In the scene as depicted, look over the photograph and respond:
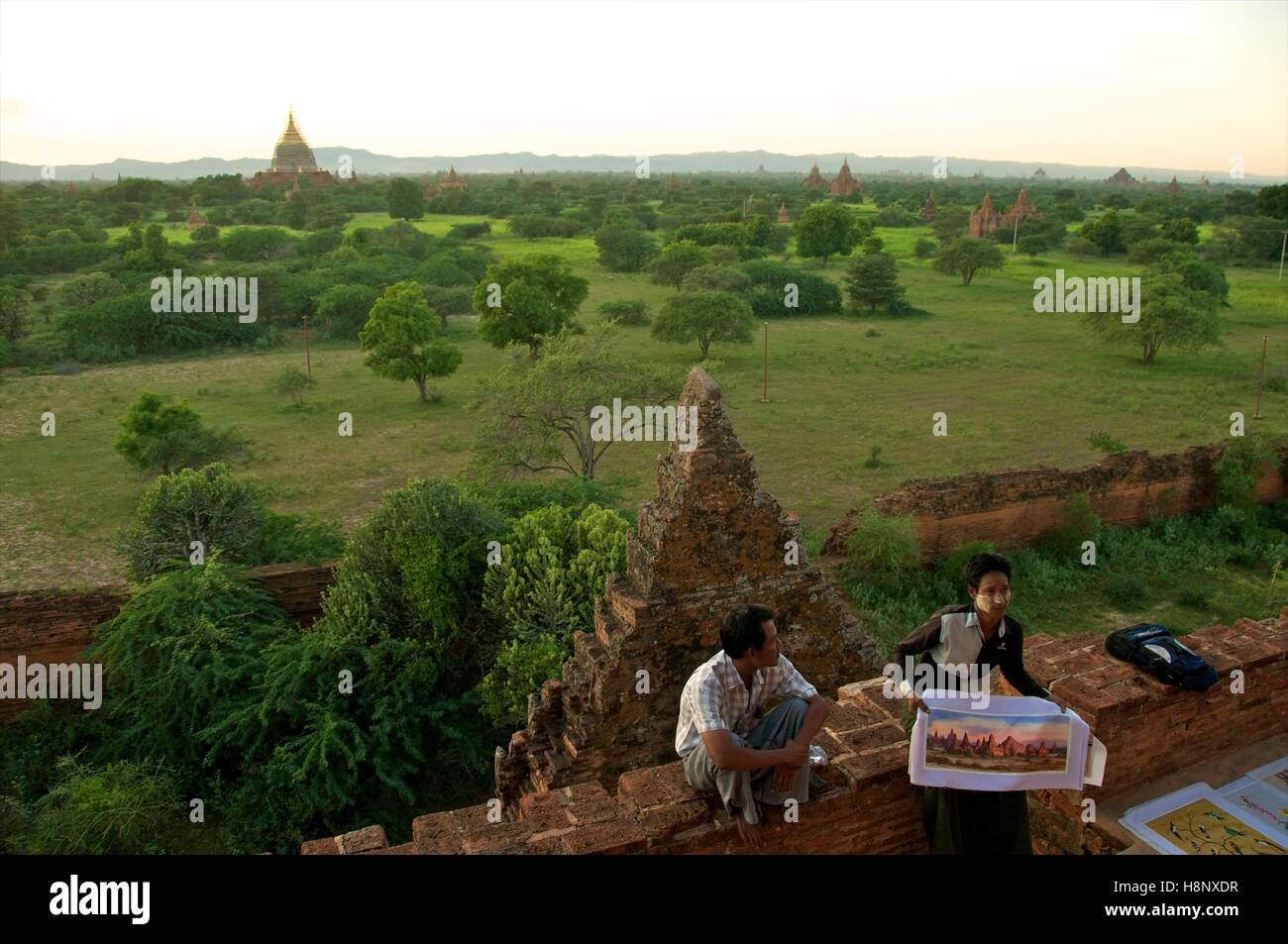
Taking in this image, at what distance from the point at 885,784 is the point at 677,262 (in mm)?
40461

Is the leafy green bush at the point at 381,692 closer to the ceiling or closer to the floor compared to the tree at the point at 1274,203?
closer to the floor

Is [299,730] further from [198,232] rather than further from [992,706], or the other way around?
[198,232]

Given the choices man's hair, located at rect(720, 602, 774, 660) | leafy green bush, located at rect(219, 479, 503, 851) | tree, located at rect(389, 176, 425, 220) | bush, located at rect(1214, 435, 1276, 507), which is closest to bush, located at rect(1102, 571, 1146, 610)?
bush, located at rect(1214, 435, 1276, 507)

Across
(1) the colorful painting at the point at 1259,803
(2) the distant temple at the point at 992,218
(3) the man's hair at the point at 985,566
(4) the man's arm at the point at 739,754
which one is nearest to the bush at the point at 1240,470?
(1) the colorful painting at the point at 1259,803

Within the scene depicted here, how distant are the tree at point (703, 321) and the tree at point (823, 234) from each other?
83.1 ft

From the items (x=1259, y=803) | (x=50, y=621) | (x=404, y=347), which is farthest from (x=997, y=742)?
(x=404, y=347)

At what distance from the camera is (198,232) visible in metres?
54.6

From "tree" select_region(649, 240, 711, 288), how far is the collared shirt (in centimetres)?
3972

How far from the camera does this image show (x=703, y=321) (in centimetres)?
3025

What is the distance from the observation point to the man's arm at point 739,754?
379cm

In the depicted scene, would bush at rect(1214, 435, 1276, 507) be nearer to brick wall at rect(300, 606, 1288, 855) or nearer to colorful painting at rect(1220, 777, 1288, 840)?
brick wall at rect(300, 606, 1288, 855)

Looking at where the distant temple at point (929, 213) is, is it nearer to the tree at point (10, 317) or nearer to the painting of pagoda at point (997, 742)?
the tree at point (10, 317)
